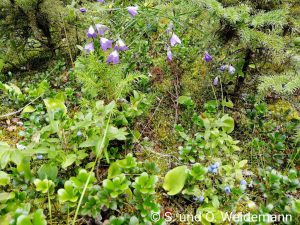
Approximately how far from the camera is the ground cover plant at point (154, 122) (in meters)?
1.56

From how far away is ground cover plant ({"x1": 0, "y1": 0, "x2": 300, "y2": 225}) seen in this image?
1559 millimetres

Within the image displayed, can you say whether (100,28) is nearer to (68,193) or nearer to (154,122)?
(154,122)

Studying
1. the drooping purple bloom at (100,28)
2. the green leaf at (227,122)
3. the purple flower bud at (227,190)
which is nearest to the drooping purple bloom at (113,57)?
the drooping purple bloom at (100,28)

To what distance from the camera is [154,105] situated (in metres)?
2.53

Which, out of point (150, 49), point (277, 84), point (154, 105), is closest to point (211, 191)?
point (277, 84)

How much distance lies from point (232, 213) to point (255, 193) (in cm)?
30

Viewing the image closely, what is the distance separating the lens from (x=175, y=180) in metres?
1.74

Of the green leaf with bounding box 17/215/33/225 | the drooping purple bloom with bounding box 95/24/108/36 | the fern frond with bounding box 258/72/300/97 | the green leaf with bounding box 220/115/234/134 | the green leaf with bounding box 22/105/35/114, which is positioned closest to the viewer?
the green leaf with bounding box 17/215/33/225

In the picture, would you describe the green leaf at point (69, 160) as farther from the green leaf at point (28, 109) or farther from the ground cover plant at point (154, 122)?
the green leaf at point (28, 109)

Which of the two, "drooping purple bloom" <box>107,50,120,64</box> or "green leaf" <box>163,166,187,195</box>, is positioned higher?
"drooping purple bloom" <box>107,50,120,64</box>

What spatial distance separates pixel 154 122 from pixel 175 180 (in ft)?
2.39

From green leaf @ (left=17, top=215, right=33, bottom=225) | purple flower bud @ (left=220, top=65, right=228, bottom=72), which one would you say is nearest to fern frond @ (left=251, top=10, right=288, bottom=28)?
purple flower bud @ (left=220, top=65, right=228, bottom=72)

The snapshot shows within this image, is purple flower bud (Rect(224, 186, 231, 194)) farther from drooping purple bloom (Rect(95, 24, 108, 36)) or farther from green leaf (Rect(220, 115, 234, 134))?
drooping purple bloom (Rect(95, 24, 108, 36))

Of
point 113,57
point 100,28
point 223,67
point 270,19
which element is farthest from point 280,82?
point 100,28
